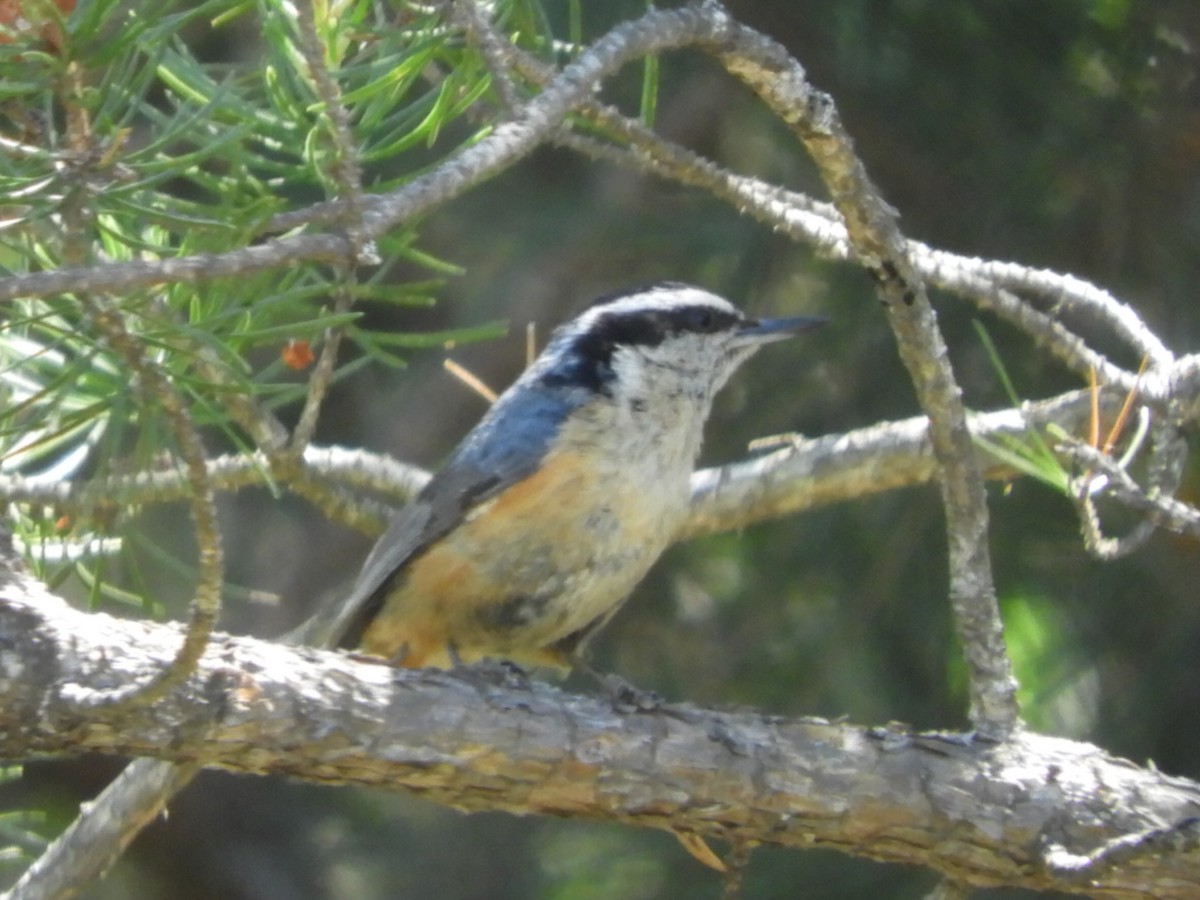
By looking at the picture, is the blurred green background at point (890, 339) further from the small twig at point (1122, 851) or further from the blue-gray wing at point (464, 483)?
the small twig at point (1122, 851)

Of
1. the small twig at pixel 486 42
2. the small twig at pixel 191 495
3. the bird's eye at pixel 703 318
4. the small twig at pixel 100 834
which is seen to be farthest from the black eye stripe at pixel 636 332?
the small twig at pixel 191 495

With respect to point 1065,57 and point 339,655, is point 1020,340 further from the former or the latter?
point 339,655

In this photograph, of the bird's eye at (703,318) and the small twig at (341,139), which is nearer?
the small twig at (341,139)

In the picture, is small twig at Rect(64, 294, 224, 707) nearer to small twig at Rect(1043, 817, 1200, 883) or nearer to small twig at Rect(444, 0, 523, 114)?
small twig at Rect(444, 0, 523, 114)

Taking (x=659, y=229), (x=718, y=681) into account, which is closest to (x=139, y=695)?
(x=718, y=681)

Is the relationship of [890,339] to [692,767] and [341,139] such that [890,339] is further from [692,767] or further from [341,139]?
[341,139]

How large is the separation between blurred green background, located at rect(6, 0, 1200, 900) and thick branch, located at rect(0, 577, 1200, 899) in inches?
43.1

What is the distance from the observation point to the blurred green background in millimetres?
3225

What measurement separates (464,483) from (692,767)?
0.98 meters

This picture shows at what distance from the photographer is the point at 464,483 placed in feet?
9.98

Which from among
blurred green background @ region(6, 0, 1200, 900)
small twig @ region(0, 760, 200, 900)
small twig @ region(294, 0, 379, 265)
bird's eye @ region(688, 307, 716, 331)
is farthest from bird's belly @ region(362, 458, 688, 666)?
small twig @ region(294, 0, 379, 265)

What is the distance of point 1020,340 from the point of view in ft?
10.9

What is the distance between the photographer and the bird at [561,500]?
113 inches

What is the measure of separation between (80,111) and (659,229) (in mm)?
2080
